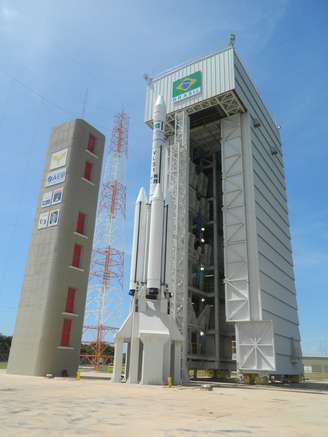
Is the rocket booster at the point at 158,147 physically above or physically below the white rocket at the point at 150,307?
above

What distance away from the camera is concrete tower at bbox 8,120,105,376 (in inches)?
1200

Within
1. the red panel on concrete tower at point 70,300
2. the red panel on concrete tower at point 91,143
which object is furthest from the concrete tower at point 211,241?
the red panel on concrete tower at point 70,300

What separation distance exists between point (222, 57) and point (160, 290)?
24.2 meters

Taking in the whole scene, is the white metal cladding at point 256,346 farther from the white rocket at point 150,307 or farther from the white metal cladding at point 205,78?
the white metal cladding at point 205,78

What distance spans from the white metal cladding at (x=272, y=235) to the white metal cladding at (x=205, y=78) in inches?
47.2

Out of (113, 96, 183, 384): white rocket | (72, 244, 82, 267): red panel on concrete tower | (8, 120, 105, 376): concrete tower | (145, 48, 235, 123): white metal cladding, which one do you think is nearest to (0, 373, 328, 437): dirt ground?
(113, 96, 183, 384): white rocket

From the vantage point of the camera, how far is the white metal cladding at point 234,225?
3212 cm

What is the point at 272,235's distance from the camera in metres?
39.2

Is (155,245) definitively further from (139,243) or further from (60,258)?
(60,258)

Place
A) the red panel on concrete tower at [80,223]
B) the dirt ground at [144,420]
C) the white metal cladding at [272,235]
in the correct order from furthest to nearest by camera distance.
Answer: the red panel on concrete tower at [80,223]
the white metal cladding at [272,235]
the dirt ground at [144,420]

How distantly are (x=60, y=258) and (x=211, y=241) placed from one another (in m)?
19.1

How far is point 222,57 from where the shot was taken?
36.8m

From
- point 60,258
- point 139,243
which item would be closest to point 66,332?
point 60,258

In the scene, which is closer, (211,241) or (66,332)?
(66,332)
